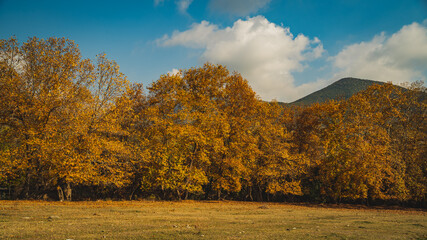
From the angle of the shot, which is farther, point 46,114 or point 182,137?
point 182,137

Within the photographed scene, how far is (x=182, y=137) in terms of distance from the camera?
27594 mm

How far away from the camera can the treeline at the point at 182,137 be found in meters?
19.9

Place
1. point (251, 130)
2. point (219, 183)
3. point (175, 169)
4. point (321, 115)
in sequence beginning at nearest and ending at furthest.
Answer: point (175, 169) < point (219, 183) < point (251, 130) < point (321, 115)

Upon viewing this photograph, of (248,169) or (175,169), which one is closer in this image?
(175,169)

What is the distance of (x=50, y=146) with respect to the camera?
63.3ft

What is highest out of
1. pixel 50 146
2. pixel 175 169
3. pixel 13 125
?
pixel 13 125

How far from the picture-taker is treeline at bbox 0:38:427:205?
1989cm

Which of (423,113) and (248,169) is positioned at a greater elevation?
(423,113)

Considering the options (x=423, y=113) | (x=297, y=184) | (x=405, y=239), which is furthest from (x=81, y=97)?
(x=423, y=113)

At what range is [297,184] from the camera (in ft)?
105

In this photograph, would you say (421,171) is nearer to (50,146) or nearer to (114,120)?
(114,120)

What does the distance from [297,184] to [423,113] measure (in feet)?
58.0

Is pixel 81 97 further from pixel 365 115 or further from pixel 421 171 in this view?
pixel 421 171

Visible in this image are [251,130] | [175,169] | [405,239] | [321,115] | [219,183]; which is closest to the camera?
[405,239]
